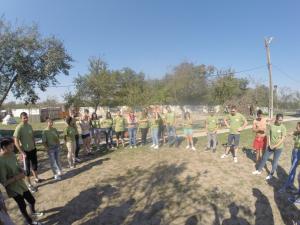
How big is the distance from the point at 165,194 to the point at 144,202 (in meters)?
0.64

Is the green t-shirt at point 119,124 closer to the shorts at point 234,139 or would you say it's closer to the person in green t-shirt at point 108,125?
the person in green t-shirt at point 108,125

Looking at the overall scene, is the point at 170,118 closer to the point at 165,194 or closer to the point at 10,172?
the point at 165,194

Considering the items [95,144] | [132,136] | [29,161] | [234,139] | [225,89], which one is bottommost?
[95,144]

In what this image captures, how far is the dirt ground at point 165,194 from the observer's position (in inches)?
241

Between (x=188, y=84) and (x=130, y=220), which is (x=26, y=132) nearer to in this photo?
(x=130, y=220)

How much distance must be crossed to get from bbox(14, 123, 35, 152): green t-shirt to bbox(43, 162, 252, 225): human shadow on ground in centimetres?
193

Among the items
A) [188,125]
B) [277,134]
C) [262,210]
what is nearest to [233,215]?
[262,210]

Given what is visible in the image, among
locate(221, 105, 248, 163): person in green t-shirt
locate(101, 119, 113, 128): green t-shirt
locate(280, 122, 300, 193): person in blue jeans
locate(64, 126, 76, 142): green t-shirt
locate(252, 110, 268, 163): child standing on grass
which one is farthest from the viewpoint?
locate(101, 119, 113, 128): green t-shirt

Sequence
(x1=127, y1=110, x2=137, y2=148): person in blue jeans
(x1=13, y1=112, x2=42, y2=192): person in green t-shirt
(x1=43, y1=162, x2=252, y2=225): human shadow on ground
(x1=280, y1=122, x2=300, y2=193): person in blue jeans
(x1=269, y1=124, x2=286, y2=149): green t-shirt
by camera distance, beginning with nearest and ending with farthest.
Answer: (x1=43, y1=162, x2=252, y2=225): human shadow on ground → (x1=280, y1=122, x2=300, y2=193): person in blue jeans → (x1=13, y1=112, x2=42, y2=192): person in green t-shirt → (x1=269, y1=124, x2=286, y2=149): green t-shirt → (x1=127, y1=110, x2=137, y2=148): person in blue jeans

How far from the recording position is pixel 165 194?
705 cm

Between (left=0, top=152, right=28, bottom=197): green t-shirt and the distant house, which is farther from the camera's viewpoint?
A: the distant house

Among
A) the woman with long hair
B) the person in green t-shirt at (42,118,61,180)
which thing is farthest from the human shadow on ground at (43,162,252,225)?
the woman with long hair

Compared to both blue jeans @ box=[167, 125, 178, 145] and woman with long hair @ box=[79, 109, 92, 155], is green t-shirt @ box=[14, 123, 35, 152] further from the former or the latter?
blue jeans @ box=[167, 125, 178, 145]

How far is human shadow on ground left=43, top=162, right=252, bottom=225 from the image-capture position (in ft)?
19.9
